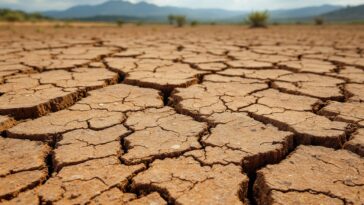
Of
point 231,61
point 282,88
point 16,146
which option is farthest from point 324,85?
point 16,146

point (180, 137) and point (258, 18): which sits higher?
point (258, 18)

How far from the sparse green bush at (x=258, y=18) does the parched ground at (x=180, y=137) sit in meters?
11.4

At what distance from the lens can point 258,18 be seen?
14.3 m

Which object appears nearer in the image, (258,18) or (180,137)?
(180,137)

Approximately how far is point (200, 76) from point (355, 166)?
194 centimetres

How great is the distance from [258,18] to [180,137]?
13452 mm

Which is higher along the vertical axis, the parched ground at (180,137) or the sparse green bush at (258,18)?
the sparse green bush at (258,18)

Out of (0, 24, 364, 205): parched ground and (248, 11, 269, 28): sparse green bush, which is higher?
(248, 11, 269, 28): sparse green bush

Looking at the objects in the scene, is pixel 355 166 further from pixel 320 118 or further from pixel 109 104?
pixel 109 104

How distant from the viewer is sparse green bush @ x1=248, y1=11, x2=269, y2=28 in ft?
46.5

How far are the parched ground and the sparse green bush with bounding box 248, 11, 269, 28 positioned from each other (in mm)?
11360

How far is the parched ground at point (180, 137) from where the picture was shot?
137 centimetres

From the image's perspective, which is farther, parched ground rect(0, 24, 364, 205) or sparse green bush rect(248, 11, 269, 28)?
sparse green bush rect(248, 11, 269, 28)

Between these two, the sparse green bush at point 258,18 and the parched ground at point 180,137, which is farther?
the sparse green bush at point 258,18
